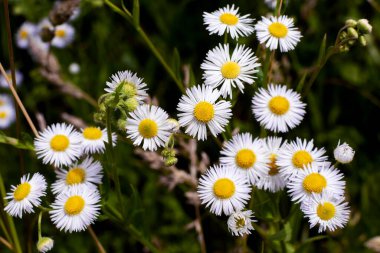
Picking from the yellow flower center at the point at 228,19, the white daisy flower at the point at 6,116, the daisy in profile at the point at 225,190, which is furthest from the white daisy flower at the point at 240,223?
the white daisy flower at the point at 6,116

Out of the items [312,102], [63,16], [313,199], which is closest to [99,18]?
[63,16]

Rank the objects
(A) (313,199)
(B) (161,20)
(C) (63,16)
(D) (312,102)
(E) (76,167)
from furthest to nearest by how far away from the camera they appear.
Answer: (B) (161,20), (D) (312,102), (C) (63,16), (E) (76,167), (A) (313,199)

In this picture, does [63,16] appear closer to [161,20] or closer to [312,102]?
[161,20]

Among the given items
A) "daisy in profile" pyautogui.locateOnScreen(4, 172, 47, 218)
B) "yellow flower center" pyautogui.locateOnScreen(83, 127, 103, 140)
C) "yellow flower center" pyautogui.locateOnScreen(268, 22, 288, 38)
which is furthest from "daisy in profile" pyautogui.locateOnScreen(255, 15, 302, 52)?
"daisy in profile" pyautogui.locateOnScreen(4, 172, 47, 218)

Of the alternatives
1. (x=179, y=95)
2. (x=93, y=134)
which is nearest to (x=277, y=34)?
(x=93, y=134)

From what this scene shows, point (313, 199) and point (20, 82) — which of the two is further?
point (20, 82)

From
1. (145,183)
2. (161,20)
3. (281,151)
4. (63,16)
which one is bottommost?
Answer: (281,151)
